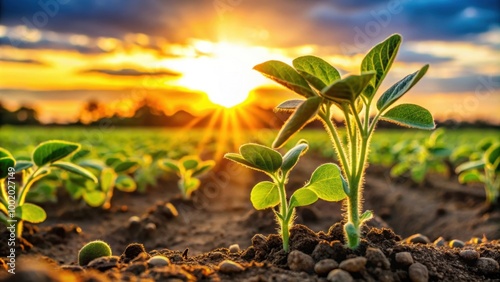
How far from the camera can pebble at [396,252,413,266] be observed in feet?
8.25

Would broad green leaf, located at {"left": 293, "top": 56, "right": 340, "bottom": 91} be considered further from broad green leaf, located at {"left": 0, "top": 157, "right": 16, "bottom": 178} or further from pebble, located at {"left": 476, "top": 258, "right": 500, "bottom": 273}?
broad green leaf, located at {"left": 0, "top": 157, "right": 16, "bottom": 178}

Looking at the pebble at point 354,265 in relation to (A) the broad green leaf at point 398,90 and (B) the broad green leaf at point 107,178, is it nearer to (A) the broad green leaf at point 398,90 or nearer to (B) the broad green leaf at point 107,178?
(A) the broad green leaf at point 398,90

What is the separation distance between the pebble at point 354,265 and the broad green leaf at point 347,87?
0.80 meters

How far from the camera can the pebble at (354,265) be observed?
7.58 ft

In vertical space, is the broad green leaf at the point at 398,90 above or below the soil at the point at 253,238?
above

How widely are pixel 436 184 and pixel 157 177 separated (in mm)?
5620

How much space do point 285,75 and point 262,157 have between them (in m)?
0.48

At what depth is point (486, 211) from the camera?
20.7 ft

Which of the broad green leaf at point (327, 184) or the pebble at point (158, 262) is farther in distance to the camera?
the broad green leaf at point (327, 184)

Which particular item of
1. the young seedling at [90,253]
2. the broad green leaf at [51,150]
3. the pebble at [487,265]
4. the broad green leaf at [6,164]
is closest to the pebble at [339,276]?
the pebble at [487,265]

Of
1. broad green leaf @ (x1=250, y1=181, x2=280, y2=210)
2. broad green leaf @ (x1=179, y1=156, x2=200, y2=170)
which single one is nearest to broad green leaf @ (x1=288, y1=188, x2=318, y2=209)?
broad green leaf @ (x1=250, y1=181, x2=280, y2=210)

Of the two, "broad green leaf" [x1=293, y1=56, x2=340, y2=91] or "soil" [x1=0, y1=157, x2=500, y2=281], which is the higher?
"broad green leaf" [x1=293, y1=56, x2=340, y2=91]

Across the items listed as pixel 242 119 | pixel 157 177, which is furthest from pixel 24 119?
pixel 157 177

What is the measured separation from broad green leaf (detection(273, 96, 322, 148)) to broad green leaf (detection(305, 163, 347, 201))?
2.16 ft
